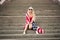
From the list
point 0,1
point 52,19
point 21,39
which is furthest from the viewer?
point 0,1

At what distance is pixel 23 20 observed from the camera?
975 centimetres

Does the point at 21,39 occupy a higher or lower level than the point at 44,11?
lower

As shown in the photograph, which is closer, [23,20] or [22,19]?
[23,20]

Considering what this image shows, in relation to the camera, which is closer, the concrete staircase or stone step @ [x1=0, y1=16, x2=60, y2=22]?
the concrete staircase

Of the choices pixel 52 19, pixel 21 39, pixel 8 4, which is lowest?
→ pixel 21 39

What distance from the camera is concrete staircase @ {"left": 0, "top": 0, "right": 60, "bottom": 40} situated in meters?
8.11

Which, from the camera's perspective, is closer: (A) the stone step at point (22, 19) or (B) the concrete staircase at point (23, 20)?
(B) the concrete staircase at point (23, 20)

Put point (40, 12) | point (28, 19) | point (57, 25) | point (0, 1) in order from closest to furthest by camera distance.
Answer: point (28, 19) → point (57, 25) → point (40, 12) → point (0, 1)

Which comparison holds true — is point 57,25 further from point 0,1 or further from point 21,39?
point 0,1

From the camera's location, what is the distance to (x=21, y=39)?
311 inches

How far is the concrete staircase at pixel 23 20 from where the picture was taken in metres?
8.11

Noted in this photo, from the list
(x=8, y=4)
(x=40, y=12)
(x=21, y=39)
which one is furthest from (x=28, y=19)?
(x=8, y=4)

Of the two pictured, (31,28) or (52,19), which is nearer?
(31,28)

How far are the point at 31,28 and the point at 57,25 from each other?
122 cm
